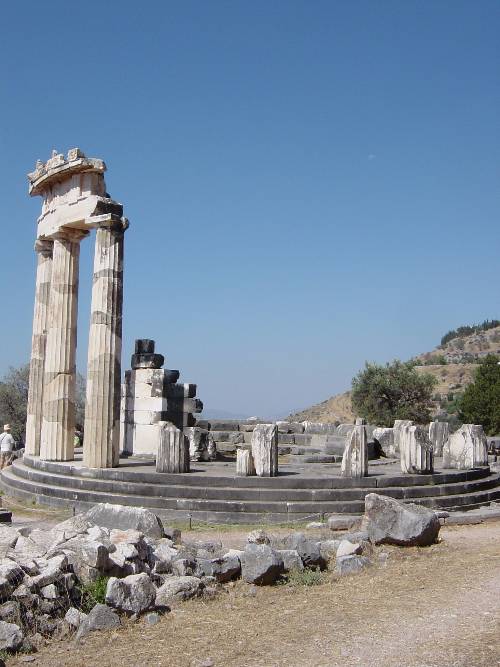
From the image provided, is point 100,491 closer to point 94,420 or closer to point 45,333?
point 94,420

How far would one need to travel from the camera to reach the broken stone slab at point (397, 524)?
1030 cm

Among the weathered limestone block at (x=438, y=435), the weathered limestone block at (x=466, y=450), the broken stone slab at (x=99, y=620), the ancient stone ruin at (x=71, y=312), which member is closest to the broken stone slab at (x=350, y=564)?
the broken stone slab at (x=99, y=620)

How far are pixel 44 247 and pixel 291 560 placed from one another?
44.6 feet

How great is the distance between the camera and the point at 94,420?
16.2m

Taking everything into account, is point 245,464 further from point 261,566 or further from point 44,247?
point 44,247

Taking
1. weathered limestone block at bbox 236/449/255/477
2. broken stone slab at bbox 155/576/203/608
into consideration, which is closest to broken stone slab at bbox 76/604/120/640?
broken stone slab at bbox 155/576/203/608

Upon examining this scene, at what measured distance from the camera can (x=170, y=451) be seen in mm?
14680

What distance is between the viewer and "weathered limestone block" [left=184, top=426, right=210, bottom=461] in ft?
62.2

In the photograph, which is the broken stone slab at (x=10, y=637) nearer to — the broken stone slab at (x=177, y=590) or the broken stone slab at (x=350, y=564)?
the broken stone slab at (x=177, y=590)

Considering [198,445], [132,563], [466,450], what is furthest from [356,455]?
[132,563]

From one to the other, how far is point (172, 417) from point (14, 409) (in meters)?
16.4

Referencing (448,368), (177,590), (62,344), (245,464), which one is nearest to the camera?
(177,590)

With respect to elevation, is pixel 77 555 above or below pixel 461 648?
above

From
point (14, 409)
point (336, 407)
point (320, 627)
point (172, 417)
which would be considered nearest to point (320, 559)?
point (320, 627)
